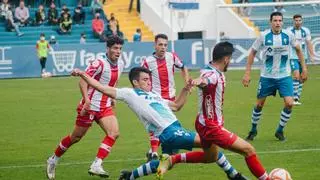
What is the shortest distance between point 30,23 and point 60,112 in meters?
22.0

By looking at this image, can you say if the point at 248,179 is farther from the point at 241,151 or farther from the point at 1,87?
the point at 1,87

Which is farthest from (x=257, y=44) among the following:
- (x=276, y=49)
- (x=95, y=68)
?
(x=95, y=68)

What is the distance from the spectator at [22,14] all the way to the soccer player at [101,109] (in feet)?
101

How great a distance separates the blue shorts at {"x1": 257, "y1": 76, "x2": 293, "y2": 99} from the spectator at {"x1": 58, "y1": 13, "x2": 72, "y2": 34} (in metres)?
28.3

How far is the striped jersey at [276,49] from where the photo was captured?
669 inches

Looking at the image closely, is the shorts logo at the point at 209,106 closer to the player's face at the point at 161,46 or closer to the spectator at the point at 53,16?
the player's face at the point at 161,46

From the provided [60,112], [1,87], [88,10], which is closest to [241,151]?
[60,112]

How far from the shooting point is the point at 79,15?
4597 cm

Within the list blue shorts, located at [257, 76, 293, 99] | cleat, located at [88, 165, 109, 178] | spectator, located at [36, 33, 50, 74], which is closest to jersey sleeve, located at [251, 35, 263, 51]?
blue shorts, located at [257, 76, 293, 99]

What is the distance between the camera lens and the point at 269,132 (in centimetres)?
1839

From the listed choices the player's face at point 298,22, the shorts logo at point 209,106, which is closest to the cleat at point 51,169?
the shorts logo at point 209,106

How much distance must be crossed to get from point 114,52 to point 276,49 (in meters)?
4.84

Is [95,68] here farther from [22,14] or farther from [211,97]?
[22,14]

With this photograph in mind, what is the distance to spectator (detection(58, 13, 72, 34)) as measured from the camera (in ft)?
145
